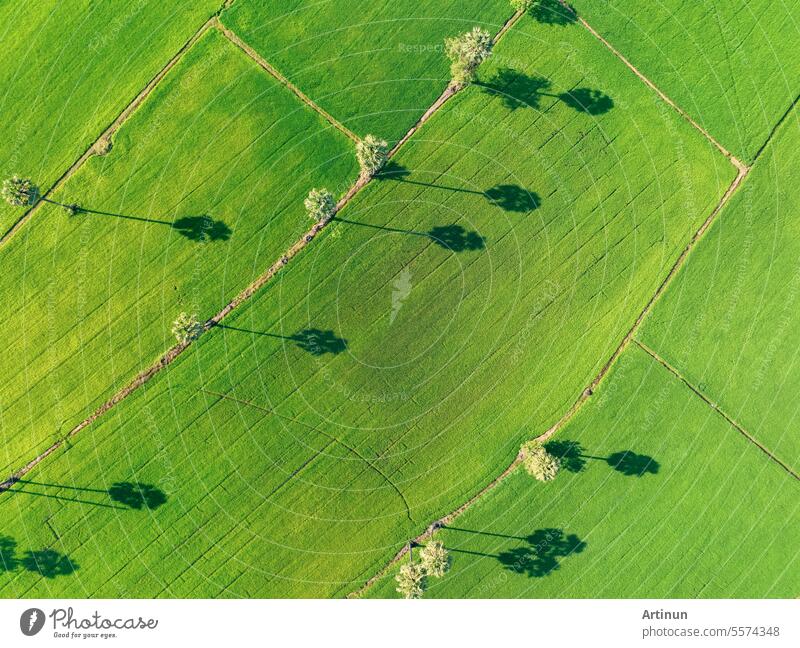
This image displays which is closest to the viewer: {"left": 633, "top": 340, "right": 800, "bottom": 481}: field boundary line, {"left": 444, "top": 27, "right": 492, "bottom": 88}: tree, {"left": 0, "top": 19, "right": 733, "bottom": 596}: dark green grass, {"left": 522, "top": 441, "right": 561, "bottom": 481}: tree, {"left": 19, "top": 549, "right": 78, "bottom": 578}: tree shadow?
{"left": 444, "top": 27, "right": 492, "bottom": 88}: tree

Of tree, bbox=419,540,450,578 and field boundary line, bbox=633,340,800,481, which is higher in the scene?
field boundary line, bbox=633,340,800,481

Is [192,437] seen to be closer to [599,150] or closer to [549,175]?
[549,175]

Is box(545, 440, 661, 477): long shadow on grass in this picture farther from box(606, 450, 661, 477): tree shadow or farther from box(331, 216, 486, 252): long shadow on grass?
box(331, 216, 486, 252): long shadow on grass

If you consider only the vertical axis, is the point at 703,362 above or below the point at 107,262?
below

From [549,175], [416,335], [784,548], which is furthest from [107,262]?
[784,548]

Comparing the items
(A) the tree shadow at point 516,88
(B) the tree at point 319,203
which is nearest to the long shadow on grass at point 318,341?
(B) the tree at point 319,203

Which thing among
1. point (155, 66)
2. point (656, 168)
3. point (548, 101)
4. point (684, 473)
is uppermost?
point (155, 66)

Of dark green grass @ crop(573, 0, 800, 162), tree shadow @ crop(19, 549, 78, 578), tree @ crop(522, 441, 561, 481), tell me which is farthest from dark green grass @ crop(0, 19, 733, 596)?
dark green grass @ crop(573, 0, 800, 162)
